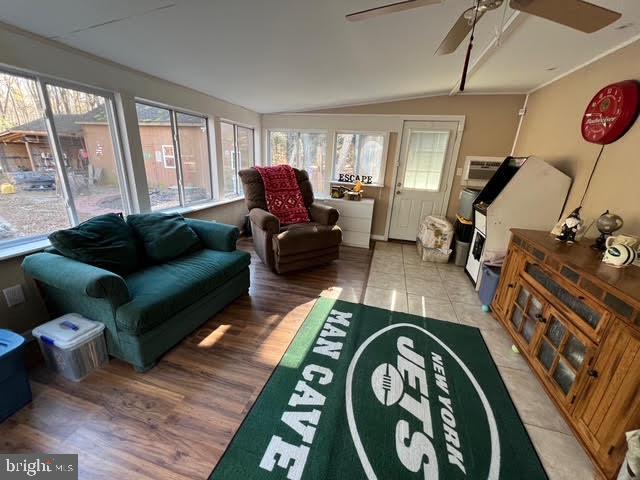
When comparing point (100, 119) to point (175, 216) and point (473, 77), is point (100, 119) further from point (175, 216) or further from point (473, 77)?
point (473, 77)

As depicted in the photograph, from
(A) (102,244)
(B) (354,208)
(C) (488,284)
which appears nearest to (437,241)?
(C) (488,284)

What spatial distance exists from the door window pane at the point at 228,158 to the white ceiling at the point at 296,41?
0.79 m

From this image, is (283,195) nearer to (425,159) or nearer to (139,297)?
(139,297)

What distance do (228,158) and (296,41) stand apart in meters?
2.40

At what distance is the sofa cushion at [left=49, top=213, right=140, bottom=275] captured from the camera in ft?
5.37

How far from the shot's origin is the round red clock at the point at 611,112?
1770 millimetres

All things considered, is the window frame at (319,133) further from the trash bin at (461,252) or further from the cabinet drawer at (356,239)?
the trash bin at (461,252)

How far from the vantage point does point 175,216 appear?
2.35m

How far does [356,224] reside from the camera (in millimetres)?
3914

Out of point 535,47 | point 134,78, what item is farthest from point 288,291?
point 535,47

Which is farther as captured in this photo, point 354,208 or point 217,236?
point 354,208

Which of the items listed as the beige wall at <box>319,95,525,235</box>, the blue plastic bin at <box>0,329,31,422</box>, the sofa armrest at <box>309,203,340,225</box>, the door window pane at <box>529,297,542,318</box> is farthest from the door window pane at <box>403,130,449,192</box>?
the blue plastic bin at <box>0,329,31,422</box>

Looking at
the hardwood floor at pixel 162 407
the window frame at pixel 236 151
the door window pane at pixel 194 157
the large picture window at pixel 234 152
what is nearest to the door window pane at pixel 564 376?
the hardwood floor at pixel 162 407

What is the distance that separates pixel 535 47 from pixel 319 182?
9.75ft
